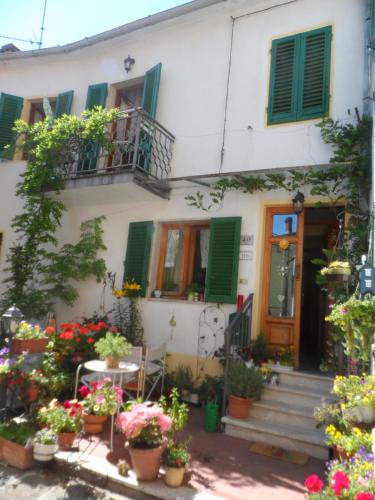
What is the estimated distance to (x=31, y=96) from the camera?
9672 millimetres

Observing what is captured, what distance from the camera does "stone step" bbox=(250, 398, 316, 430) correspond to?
4738mm

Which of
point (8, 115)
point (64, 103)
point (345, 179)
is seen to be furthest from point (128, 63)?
point (345, 179)

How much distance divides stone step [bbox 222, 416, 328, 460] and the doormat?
65mm

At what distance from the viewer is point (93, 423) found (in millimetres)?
4695

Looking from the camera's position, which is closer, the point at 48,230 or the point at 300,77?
the point at 300,77

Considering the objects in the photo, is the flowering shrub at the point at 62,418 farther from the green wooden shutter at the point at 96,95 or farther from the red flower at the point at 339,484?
the green wooden shutter at the point at 96,95

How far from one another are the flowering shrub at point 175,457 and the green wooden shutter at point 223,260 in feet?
9.89

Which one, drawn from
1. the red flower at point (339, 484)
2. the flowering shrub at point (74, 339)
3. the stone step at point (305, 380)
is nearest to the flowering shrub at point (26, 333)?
the flowering shrub at point (74, 339)

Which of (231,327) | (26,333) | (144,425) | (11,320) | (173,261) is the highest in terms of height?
(173,261)

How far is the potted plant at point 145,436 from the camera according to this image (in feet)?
11.4

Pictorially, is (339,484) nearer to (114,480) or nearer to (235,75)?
(114,480)

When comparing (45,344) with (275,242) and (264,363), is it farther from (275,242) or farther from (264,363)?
(275,242)

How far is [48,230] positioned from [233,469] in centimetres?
575

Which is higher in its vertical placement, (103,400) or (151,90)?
(151,90)
